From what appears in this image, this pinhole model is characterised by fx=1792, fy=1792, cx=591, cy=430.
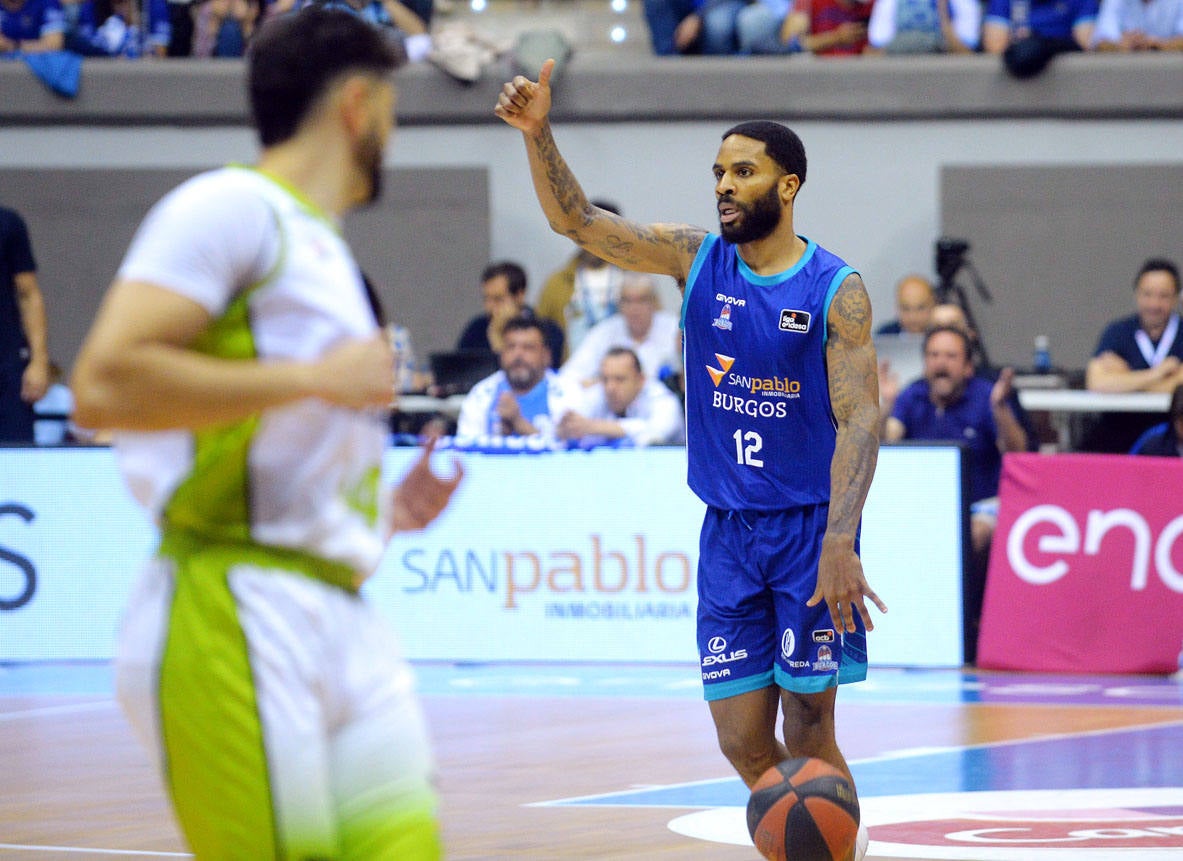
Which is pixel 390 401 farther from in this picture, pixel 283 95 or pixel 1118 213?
pixel 1118 213

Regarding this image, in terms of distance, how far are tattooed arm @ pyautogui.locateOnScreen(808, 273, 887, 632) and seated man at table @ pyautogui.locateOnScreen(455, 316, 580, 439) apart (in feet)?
19.4

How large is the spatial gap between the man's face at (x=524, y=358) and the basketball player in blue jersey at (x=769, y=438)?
225 inches

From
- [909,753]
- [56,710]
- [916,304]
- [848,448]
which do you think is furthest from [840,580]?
[916,304]

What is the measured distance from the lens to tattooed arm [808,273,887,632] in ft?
16.2

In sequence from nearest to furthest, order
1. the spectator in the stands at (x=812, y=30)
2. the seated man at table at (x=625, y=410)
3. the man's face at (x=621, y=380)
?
the seated man at table at (x=625, y=410) → the man's face at (x=621, y=380) → the spectator in the stands at (x=812, y=30)

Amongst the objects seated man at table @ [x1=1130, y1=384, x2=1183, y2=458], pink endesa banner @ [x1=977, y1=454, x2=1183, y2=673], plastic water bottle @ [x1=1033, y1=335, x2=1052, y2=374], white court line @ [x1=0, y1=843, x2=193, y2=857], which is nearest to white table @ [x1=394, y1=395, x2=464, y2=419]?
pink endesa banner @ [x1=977, y1=454, x2=1183, y2=673]

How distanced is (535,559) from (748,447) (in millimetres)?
5540

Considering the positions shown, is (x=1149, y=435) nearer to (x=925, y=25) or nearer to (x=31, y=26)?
(x=925, y=25)

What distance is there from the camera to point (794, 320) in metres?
5.27

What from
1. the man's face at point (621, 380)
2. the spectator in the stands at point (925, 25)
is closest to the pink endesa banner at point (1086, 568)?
the man's face at point (621, 380)

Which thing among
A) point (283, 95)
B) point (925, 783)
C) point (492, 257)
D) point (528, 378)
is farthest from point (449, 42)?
point (283, 95)

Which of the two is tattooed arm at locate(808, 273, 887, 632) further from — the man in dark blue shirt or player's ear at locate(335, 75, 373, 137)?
the man in dark blue shirt

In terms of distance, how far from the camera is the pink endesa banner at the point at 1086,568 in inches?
404

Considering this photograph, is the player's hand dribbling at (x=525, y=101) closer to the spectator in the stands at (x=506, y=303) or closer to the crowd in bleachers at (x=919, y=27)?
the spectator in the stands at (x=506, y=303)
